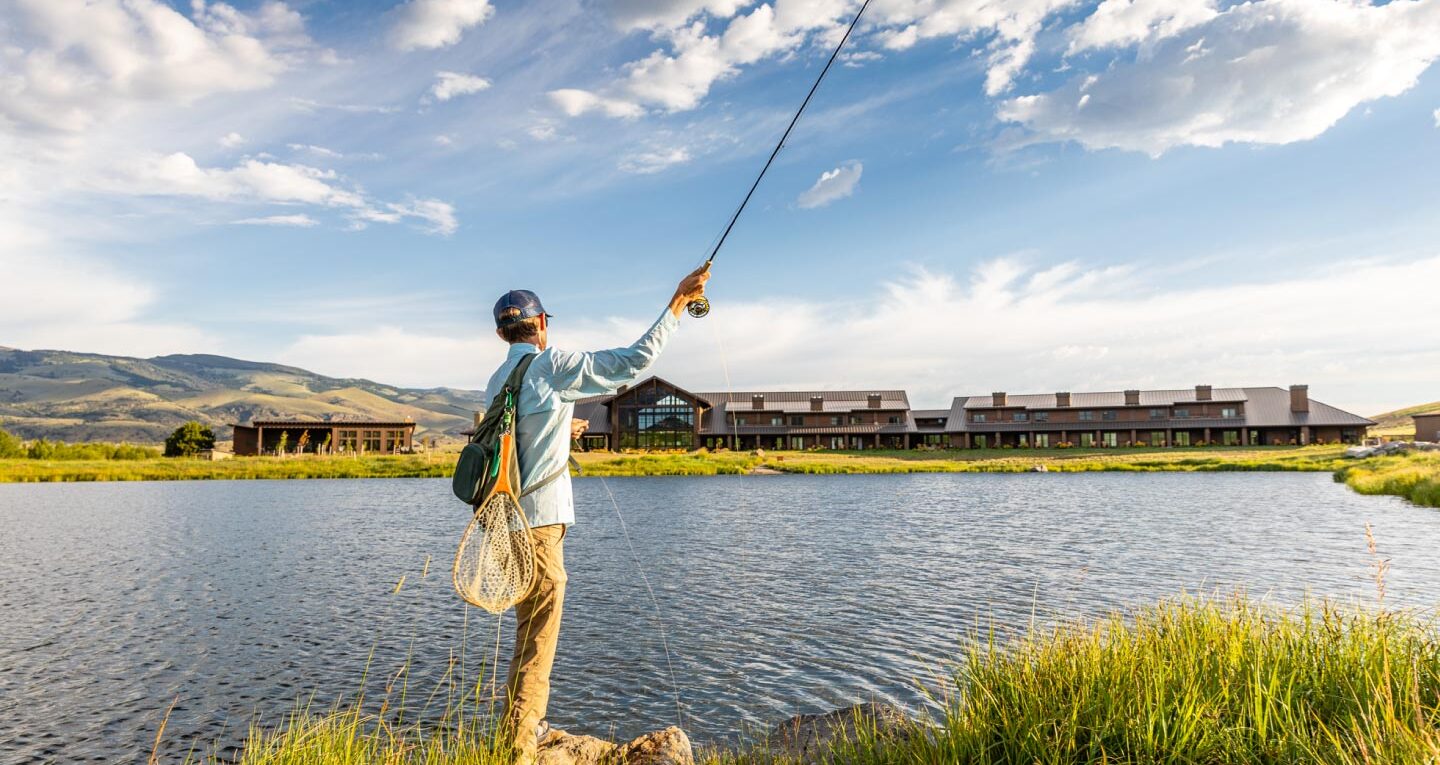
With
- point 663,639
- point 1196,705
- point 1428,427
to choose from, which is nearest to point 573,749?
point 1196,705

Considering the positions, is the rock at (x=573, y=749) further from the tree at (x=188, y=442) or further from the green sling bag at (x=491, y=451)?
the tree at (x=188, y=442)

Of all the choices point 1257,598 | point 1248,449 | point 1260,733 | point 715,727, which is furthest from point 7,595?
point 1248,449

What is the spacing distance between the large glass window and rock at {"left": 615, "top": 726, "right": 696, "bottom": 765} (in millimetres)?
78185

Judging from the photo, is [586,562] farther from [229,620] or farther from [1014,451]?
[1014,451]

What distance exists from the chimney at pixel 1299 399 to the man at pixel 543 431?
310 feet

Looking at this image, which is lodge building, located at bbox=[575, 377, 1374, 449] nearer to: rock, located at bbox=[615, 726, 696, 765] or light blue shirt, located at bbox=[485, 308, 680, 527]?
rock, located at bbox=[615, 726, 696, 765]

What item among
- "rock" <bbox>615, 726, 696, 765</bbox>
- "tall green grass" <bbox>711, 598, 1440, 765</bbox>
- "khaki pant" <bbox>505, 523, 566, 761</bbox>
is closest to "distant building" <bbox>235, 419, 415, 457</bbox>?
"rock" <bbox>615, 726, 696, 765</bbox>

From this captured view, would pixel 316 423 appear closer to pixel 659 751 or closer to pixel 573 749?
pixel 573 749

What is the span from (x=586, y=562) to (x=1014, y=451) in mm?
67633

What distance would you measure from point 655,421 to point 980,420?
33974 mm

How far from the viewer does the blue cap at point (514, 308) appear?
231 inches

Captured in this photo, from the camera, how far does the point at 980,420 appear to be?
8869 cm

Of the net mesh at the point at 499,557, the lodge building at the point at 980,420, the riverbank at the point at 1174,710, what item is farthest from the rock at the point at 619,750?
the lodge building at the point at 980,420

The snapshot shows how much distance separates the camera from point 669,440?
86.3 metres
